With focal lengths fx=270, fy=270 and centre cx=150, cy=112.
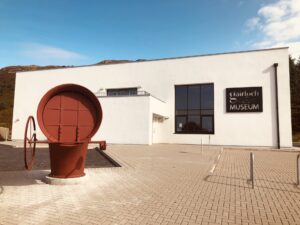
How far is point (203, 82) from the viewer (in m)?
24.5

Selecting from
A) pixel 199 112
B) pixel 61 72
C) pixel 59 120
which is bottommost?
pixel 59 120

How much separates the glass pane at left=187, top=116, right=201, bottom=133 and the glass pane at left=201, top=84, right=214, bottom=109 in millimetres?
1267

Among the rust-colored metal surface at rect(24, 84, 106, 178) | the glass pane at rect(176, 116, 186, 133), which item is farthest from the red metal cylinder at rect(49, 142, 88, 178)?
the glass pane at rect(176, 116, 186, 133)

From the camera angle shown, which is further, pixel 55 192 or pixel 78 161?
pixel 78 161

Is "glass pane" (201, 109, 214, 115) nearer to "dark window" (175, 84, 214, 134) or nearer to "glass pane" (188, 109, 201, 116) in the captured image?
"dark window" (175, 84, 214, 134)

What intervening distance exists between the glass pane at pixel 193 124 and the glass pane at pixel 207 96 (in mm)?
1267

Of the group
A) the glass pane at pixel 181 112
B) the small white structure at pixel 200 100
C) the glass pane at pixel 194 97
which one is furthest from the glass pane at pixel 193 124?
the glass pane at pixel 194 97

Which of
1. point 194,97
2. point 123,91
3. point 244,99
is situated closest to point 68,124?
A: point 194,97

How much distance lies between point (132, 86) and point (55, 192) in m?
20.5

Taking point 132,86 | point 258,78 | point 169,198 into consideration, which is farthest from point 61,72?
point 169,198

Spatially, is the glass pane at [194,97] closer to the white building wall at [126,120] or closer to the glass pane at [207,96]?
the glass pane at [207,96]

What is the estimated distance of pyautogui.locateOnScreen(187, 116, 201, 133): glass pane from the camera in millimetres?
24516

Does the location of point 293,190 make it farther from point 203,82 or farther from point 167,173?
point 203,82

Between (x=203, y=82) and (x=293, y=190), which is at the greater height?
(x=203, y=82)
